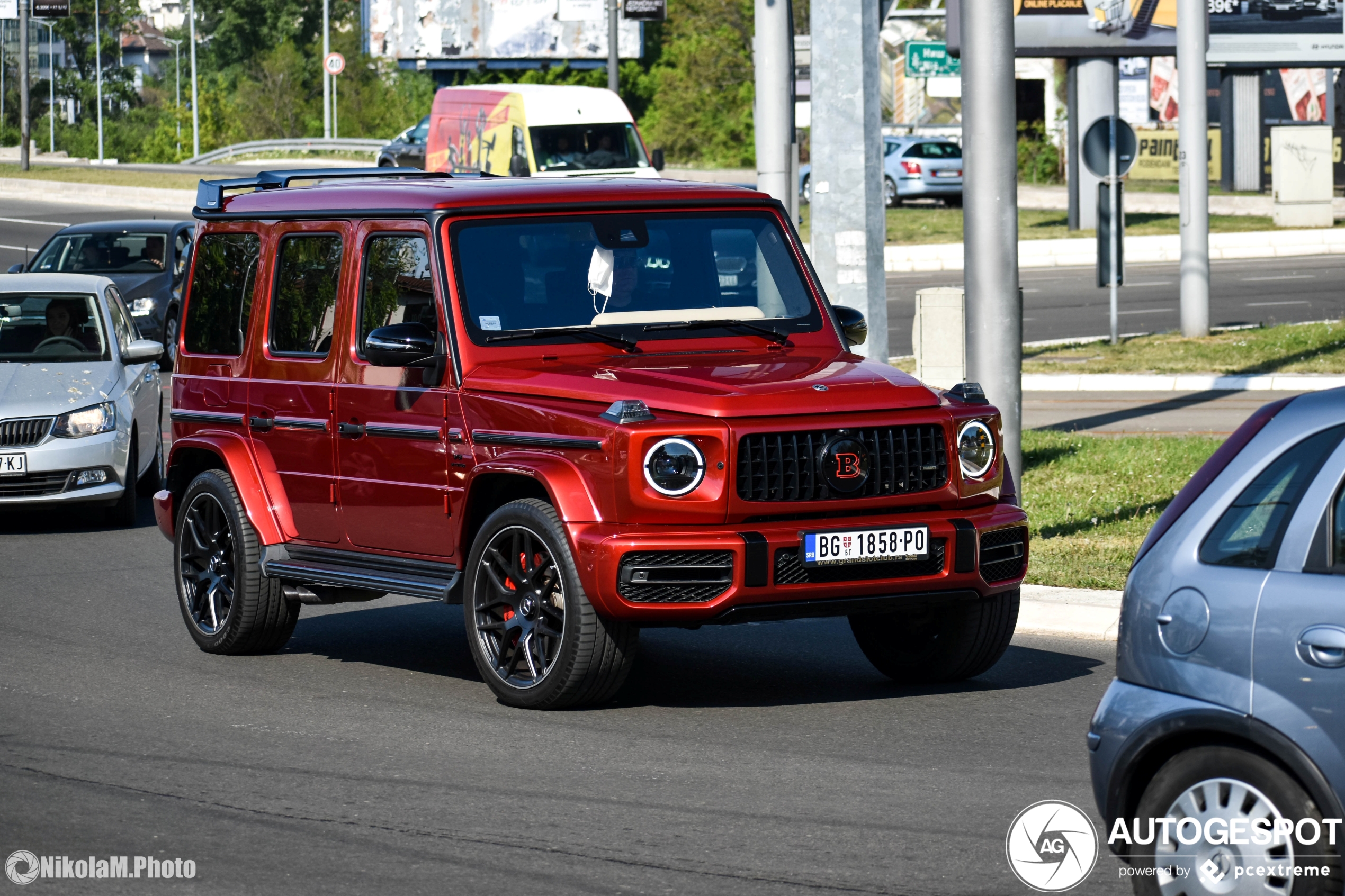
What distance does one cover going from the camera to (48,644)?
31.0 feet

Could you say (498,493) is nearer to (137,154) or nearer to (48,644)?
(48,644)

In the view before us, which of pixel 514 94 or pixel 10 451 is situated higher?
pixel 514 94

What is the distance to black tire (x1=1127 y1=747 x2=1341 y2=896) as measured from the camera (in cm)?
435

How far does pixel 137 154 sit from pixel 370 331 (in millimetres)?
100518

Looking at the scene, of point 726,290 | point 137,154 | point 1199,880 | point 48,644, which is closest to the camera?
point 1199,880

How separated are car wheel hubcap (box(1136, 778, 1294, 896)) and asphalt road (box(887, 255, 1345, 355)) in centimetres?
1811

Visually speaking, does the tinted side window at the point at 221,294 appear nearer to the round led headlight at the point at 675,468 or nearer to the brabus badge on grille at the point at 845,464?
the round led headlight at the point at 675,468

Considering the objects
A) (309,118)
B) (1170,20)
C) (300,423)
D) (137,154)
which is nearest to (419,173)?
(300,423)

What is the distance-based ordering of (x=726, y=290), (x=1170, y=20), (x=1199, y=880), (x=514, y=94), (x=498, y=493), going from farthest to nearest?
(x=1170, y=20), (x=514, y=94), (x=726, y=290), (x=498, y=493), (x=1199, y=880)

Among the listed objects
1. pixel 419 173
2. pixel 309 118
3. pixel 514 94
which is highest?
pixel 309 118

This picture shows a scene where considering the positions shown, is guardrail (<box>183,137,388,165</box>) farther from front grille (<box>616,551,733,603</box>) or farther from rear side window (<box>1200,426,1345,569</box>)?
rear side window (<box>1200,426,1345,569</box>)

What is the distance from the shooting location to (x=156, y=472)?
50.0ft

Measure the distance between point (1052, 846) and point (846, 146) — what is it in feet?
30.6

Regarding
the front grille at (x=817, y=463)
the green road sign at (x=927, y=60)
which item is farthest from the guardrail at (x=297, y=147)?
the front grille at (x=817, y=463)
